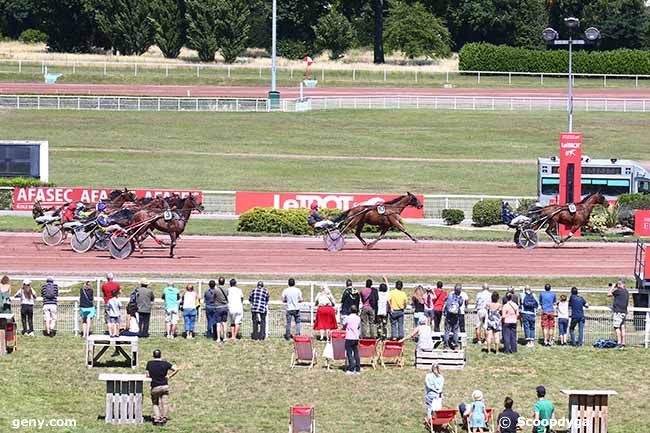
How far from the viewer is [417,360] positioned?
24.7 m

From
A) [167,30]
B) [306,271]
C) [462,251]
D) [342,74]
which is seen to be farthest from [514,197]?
[167,30]

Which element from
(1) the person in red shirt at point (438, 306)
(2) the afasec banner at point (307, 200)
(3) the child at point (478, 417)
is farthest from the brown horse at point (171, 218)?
(3) the child at point (478, 417)

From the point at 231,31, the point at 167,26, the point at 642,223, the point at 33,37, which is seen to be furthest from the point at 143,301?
the point at 33,37

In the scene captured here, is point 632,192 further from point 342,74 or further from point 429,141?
point 342,74

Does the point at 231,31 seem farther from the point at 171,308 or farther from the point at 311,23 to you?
the point at 171,308

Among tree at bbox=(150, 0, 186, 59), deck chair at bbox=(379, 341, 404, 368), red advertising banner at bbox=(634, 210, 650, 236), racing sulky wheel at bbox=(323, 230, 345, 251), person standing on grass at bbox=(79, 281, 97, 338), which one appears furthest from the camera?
tree at bbox=(150, 0, 186, 59)

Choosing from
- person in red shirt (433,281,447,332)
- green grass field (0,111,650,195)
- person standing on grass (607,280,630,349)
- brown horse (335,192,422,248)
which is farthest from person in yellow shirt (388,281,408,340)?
green grass field (0,111,650,195)

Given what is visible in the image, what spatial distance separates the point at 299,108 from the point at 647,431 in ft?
167

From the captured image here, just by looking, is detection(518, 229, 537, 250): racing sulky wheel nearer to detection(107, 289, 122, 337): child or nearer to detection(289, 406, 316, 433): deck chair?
detection(107, 289, 122, 337): child

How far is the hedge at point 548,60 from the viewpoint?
86.7m

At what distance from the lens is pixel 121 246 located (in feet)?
115

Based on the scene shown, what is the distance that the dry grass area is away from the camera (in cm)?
8931

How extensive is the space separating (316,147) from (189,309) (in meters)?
35.9

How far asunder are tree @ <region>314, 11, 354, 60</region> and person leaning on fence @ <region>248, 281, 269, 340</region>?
72.8 metres
